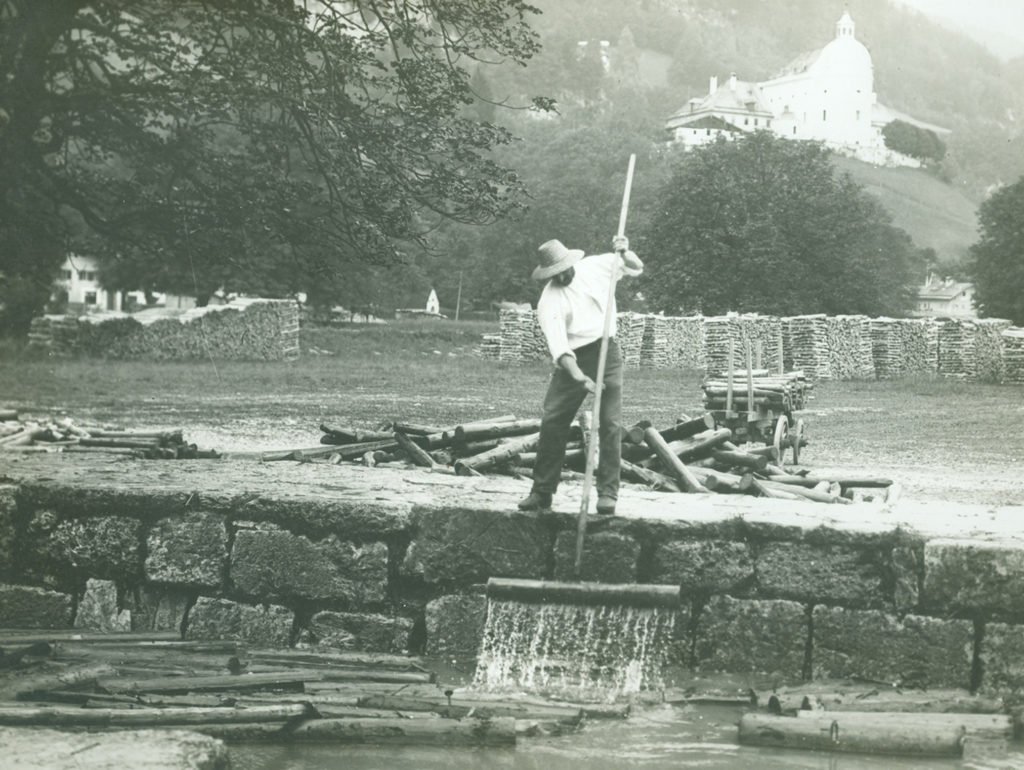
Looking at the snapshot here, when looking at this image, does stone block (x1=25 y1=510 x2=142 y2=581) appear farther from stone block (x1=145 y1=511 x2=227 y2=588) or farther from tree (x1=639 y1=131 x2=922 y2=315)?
tree (x1=639 y1=131 x2=922 y2=315)

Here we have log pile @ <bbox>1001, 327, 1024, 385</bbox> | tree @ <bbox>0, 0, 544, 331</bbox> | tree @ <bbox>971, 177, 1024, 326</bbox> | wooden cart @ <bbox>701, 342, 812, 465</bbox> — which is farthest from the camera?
log pile @ <bbox>1001, 327, 1024, 385</bbox>

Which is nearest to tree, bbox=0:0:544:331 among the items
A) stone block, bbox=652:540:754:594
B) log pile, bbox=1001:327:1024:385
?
stone block, bbox=652:540:754:594

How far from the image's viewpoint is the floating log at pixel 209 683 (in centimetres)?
575

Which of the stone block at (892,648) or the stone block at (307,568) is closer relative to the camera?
the stone block at (892,648)

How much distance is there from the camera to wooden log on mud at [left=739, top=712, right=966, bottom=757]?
214 inches

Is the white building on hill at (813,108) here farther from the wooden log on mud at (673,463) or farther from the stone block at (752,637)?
the stone block at (752,637)

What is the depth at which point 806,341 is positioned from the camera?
61.2ft

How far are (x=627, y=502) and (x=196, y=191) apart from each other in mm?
4833

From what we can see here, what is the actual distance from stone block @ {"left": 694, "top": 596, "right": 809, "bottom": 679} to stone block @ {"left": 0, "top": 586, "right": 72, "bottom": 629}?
3.88m

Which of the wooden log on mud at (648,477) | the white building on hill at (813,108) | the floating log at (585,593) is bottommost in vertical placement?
the floating log at (585,593)

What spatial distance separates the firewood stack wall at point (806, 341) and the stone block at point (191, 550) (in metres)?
11.5

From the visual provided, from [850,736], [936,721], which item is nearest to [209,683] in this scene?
[850,736]

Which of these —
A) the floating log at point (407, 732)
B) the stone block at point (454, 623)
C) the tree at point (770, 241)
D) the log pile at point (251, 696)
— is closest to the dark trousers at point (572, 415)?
the stone block at point (454, 623)

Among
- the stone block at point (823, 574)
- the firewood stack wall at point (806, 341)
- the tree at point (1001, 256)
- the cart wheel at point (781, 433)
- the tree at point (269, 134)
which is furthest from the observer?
the firewood stack wall at point (806, 341)
